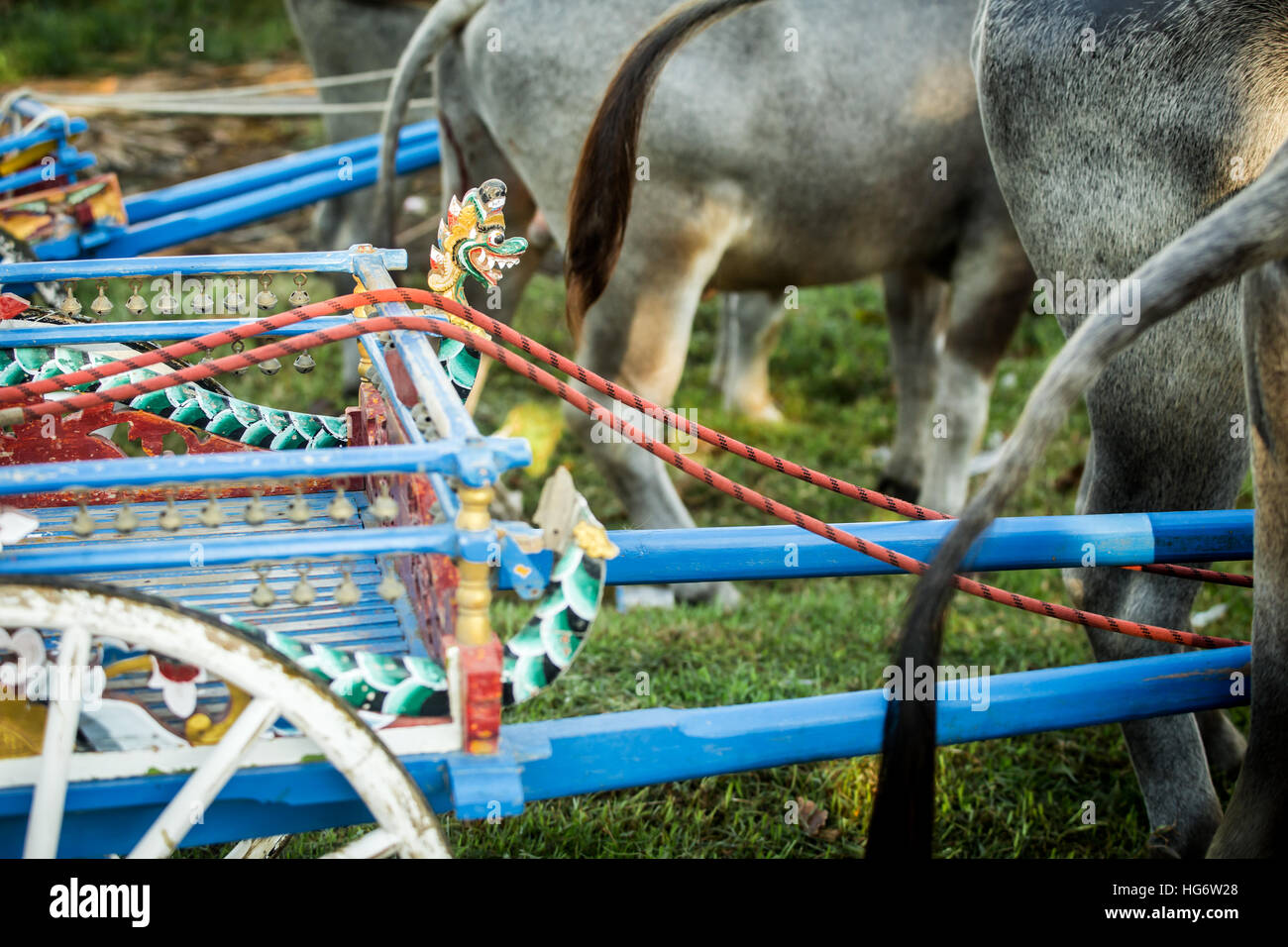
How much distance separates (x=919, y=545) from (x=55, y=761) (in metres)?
1.12

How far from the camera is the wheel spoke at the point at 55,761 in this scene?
3.95ft

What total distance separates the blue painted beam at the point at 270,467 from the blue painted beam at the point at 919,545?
508mm

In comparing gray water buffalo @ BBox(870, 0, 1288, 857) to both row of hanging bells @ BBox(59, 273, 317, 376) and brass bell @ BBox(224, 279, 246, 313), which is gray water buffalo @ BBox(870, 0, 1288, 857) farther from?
brass bell @ BBox(224, 279, 246, 313)

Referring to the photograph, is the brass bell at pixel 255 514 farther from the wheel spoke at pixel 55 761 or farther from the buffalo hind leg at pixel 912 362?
the buffalo hind leg at pixel 912 362

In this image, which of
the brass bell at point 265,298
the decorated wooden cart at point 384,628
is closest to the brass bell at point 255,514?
the decorated wooden cart at point 384,628

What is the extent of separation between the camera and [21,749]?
137cm

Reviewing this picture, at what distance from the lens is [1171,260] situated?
4.36 feet

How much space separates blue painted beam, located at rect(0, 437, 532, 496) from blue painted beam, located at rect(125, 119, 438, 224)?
246 cm

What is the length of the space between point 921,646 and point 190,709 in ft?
2.46

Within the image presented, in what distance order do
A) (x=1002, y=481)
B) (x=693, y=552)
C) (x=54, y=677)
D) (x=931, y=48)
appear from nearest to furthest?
(x=54, y=677) → (x=1002, y=481) → (x=693, y=552) → (x=931, y=48)

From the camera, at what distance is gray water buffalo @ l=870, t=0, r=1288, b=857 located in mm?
1486

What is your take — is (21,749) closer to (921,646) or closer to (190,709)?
(190,709)
